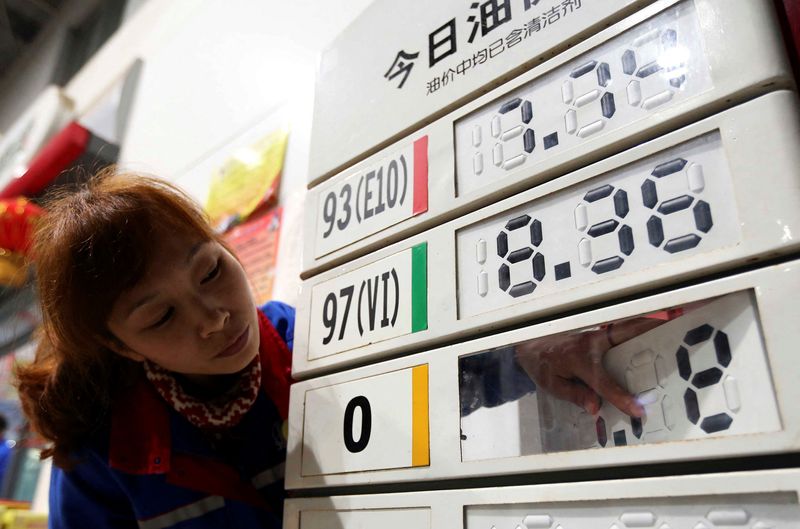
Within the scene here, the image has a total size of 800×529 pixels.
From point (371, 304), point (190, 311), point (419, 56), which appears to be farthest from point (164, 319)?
point (419, 56)

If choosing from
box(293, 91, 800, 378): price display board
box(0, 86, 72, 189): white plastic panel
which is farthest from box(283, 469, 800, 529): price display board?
box(0, 86, 72, 189): white plastic panel

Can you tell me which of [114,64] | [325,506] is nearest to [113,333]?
[325,506]

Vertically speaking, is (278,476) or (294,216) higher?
(294,216)

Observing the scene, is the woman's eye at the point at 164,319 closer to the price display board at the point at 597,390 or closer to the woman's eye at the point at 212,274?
the woman's eye at the point at 212,274

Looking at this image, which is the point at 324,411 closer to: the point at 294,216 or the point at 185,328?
the point at 185,328

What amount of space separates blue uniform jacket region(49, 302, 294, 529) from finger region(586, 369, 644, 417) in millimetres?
481

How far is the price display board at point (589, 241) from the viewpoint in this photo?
36 cm

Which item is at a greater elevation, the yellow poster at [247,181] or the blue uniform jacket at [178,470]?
the yellow poster at [247,181]

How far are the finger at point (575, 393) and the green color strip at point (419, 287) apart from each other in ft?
0.40

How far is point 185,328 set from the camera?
26.0 inches

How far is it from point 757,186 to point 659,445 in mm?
162

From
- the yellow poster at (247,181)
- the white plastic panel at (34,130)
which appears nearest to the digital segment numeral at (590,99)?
the yellow poster at (247,181)

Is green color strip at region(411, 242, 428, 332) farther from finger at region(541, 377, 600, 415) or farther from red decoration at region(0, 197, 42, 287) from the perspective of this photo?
red decoration at region(0, 197, 42, 287)

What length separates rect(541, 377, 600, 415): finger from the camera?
414 millimetres
